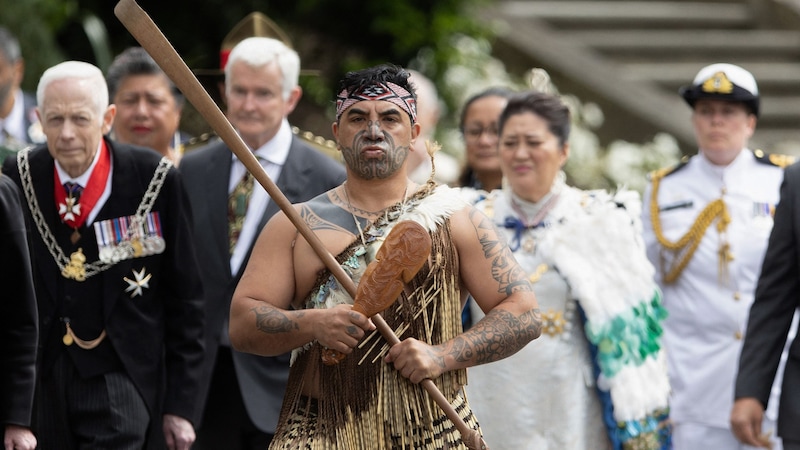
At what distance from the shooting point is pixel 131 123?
809 cm

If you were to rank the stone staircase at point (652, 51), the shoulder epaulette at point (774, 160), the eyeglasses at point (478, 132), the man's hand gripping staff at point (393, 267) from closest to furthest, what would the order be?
the man's hand gripping staff at point (393, 267)
the shoulder epaulette at point (774, 160)
the eyeglasses at point (478, 132)
the stone staircase at point (652, 51)

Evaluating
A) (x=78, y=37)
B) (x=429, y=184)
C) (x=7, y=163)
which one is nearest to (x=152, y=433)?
(x=7, y=163)

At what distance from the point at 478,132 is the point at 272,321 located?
3.68 m

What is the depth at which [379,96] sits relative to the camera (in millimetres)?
5309

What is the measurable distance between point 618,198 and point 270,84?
1785mm

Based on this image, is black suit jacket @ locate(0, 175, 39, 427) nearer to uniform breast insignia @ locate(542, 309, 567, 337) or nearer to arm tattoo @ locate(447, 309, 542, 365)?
arm tattoo @ locate(447, 309, 542, 365)

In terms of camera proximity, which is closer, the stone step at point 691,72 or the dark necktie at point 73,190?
the dark necktie at point 73,190

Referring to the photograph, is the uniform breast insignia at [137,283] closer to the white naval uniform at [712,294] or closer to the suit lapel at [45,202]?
the suit lapel at [45,202]

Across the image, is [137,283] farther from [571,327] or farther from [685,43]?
[685,43]

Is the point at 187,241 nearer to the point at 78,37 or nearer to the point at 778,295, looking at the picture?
the point at 778,295

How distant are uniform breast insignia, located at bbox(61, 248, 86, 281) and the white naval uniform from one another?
3313mm

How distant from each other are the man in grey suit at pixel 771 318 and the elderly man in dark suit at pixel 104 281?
2.33 m

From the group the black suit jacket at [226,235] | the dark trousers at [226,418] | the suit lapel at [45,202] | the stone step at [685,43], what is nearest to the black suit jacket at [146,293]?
the suit lapel at [45,202]

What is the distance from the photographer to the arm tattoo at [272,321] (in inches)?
200
